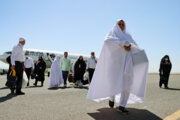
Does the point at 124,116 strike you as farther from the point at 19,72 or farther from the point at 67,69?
the point at 67,69

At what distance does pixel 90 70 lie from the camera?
11.3 m

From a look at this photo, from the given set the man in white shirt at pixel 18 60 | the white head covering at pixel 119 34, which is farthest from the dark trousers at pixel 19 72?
the white head covering at pixel 119 34

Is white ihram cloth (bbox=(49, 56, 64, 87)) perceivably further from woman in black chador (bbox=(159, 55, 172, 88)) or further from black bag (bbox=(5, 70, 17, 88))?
woman in black chador (bbox=(159, 55, 172, 88))

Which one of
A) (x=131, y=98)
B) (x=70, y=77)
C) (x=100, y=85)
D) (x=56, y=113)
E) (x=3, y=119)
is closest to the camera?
(x=3, y=119)

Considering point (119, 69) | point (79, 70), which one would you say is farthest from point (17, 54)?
point (79, 70)

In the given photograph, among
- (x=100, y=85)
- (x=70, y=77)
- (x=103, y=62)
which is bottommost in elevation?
(x=70, y=77)

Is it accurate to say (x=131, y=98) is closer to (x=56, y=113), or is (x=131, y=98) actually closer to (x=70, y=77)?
(x=56, y=113)

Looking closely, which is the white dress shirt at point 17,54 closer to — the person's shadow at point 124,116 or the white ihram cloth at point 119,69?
the white ihram cloth at point 119,69

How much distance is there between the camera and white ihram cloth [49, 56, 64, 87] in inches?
430

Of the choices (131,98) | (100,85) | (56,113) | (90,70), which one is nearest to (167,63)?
(90,70)

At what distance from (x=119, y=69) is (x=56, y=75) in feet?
24.6

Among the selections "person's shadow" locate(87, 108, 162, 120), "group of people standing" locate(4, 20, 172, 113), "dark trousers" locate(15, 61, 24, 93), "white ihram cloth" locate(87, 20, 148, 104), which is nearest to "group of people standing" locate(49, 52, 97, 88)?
"dark trousers" locate(15, 61, 24, 93)

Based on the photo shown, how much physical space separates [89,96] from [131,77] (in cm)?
102

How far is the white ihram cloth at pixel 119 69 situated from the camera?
423cm
